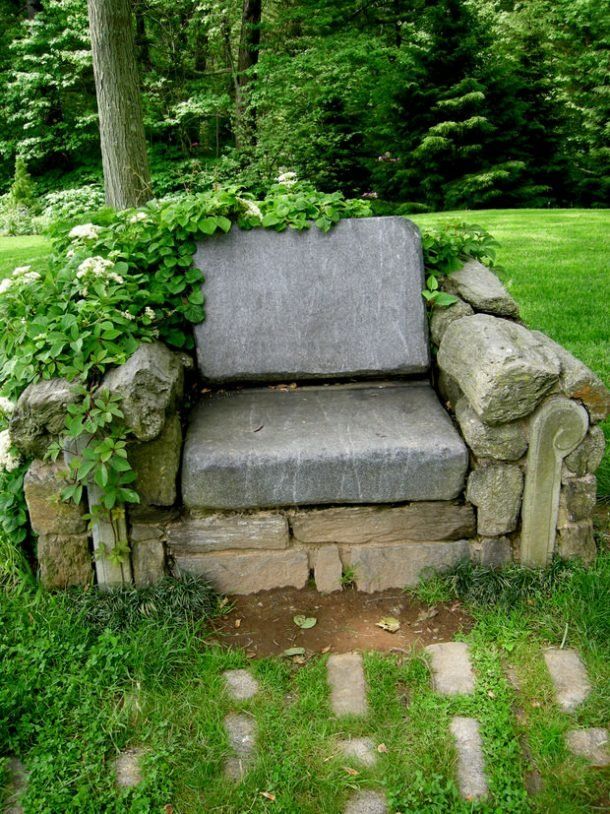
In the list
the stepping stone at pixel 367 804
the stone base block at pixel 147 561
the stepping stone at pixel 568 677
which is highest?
the stone base block at pixel 147 561

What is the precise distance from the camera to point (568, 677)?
2.10 m

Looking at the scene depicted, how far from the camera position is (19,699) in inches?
79.3

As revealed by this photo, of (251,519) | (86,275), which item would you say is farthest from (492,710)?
(86,275)

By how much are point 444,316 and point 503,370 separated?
0.69 m

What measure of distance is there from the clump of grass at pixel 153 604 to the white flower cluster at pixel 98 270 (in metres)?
1.04

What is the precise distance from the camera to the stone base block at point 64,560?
240cm

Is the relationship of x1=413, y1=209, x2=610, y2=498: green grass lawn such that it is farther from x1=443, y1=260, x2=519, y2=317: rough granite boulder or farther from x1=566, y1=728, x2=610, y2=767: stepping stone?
x1=566, y1=728, x2=610, y2=767: stepping stone

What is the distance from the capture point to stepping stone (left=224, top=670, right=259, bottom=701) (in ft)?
6.88

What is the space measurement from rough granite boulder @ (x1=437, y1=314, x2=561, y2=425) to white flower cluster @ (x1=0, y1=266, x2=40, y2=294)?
157 cm

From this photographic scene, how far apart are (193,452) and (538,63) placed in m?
12.8

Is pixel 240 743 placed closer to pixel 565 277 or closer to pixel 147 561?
pixel 147 561

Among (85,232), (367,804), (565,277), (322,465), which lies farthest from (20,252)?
(367,804)

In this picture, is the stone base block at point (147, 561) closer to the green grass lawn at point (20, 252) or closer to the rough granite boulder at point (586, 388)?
the rough granite boulder at point (586, 388)

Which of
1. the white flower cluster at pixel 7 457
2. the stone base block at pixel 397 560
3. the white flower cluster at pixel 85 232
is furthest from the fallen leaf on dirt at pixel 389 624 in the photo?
the white flower cluster at pixel 85 232
